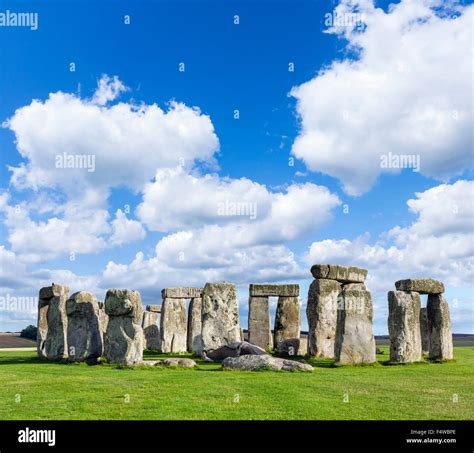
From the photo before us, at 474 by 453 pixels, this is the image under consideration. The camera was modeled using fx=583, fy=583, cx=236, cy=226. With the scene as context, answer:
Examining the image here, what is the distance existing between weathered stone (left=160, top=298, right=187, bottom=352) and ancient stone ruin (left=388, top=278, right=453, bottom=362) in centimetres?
1228

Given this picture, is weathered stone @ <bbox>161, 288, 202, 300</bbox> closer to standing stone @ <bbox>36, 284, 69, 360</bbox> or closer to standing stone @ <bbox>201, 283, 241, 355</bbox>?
standing stone @ <bbox>36, 284, 69, 360</bbox>

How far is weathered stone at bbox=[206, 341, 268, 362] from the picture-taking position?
62.0 ft

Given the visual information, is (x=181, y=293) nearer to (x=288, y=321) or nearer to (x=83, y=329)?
(x=288, y=321)

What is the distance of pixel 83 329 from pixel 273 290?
9.59 m

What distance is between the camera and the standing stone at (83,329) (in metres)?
19.2

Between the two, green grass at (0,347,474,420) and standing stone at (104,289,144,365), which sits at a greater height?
standing stone at (104,289,144,365)

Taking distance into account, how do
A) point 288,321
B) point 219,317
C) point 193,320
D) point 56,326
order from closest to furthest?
point 219,317 → point 56,326 → point 288,321 → point 193,320

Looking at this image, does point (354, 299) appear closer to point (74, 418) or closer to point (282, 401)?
point (282, 401)

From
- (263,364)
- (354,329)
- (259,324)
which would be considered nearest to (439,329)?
(354,329)

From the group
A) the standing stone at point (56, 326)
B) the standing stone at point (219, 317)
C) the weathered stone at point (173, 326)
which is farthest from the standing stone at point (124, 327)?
the weathered stone at point (173, 326)

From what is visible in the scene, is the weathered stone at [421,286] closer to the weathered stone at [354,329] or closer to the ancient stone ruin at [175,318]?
the weathered stone at [354,329]

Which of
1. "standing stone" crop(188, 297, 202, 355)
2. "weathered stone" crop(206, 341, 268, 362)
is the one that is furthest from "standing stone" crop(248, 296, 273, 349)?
"weathered stone" crop(206, 341, 268, 362)

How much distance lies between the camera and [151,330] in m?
31.2
